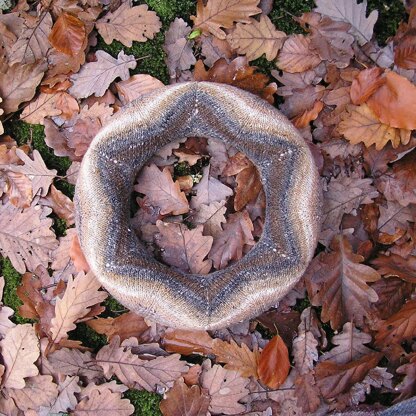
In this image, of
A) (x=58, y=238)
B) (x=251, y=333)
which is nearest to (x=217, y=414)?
(x=251, y=333)

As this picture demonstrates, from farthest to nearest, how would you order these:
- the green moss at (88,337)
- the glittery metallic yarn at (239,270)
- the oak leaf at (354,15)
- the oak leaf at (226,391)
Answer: the green moss at (88,337)
the oak leaf at (226,391)
the oak leaf at (354,15)
the glittery metallic yarn at (239,270)

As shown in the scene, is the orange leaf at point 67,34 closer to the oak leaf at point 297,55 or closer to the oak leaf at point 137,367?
the oak leaf at point 297,55

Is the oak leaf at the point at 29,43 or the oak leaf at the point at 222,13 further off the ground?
the oak leaf at the point at 222,13

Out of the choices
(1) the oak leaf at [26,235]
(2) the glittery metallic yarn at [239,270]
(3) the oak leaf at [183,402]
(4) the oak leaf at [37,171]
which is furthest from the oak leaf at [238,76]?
(3) the oak leaf at [183,402]

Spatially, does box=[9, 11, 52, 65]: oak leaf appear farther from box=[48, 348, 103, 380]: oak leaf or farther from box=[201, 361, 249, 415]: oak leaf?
box=[201, 361, 249, 415]: oak leaf

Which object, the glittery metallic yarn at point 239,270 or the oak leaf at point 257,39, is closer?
the glittery metallic yarn at point 239,270

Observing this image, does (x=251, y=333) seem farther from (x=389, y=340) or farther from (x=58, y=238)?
(x=58, y=238)

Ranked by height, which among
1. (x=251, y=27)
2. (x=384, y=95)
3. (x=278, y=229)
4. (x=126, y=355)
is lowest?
(x=126, y=355)
